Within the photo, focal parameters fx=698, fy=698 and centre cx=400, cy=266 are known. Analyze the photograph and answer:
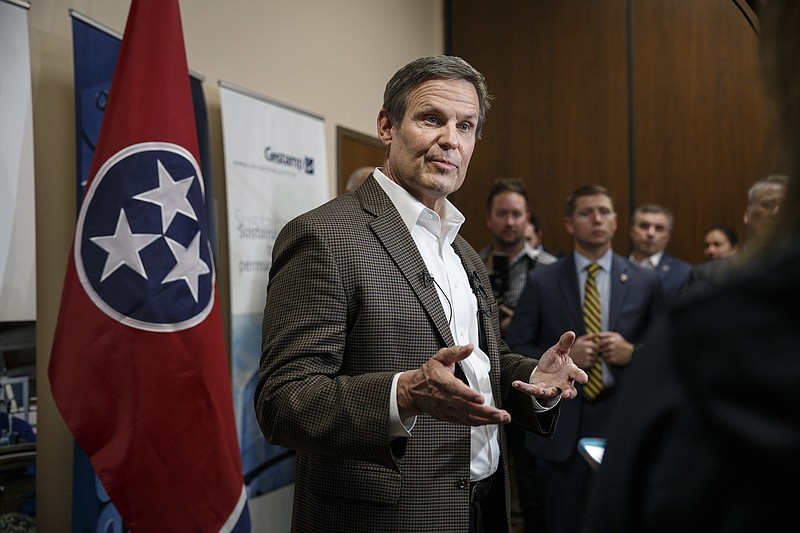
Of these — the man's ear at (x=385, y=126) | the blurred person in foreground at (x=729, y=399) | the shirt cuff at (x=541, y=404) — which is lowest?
the shirt cuff at (x=541, y=404)

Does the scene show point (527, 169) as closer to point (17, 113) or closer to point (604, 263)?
point (604, 263)

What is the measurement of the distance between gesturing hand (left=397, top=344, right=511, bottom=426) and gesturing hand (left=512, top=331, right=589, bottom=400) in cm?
33

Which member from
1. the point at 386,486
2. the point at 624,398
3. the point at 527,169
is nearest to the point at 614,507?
the point at 624,398

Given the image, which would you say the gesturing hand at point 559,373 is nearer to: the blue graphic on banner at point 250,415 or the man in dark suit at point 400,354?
the man in dark suit at point 400,354

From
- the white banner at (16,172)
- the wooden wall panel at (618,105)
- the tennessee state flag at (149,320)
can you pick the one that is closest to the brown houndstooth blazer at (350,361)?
the tennessee state flag at (149,320)

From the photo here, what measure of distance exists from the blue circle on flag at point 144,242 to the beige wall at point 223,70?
43 centimetres

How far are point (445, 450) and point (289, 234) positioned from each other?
0.53m

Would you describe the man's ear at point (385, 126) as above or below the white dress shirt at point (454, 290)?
above

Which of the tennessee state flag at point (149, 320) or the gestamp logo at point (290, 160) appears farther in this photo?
the gestamp logo at point (290, 160)

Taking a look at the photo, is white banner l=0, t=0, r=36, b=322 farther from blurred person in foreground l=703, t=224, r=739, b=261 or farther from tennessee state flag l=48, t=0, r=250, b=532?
blurred person in foreground l=703, t=224, r=739, b=261

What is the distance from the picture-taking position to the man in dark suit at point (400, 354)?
3.89 ft

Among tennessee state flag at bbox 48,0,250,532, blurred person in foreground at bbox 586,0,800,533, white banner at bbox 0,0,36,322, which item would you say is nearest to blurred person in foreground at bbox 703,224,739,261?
tennessee state flag at bbox 48,0,250,532

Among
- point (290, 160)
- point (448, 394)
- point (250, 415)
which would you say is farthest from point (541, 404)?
point (290, 160)

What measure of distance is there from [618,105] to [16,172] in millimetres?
4542
